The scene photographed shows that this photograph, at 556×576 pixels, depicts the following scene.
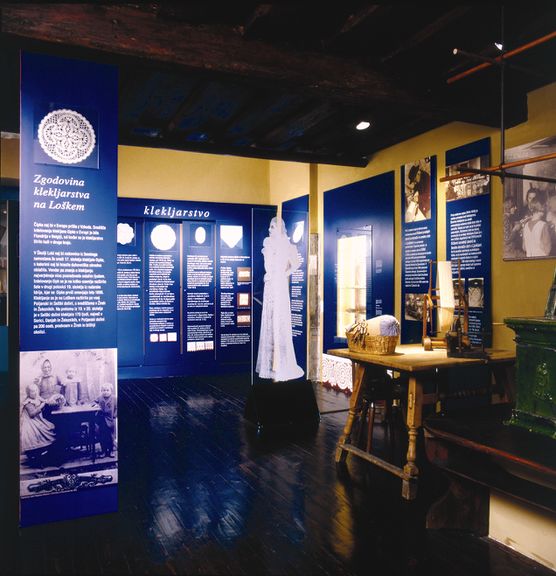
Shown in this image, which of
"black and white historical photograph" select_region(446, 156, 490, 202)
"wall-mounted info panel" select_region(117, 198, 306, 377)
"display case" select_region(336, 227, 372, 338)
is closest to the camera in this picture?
"black and white historical photograph" select_region(446, 156, 490, 202)

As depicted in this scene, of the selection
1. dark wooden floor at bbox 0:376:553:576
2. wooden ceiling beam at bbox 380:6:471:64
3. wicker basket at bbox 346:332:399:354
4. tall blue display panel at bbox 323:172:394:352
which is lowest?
dark wooden floor at bbox 0:376:553:576

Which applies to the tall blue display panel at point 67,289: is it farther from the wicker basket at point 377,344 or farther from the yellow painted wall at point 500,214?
the yellow painted wall at point 500,214

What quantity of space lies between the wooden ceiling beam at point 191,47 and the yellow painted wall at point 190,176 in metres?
4.83

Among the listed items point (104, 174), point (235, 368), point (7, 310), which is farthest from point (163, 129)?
point (7, 310)

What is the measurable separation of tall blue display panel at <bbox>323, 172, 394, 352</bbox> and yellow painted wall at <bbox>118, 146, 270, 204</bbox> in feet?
5.99

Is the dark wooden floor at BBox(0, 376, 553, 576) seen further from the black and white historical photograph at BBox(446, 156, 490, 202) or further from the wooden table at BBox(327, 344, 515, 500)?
the black and white historical photograph at BBox(446, 156, 490, 202)

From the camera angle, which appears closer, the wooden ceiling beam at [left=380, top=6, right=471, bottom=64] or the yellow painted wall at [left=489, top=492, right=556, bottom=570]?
the yellow painted wall at [left=489, top=492, right=556, bottom=570]

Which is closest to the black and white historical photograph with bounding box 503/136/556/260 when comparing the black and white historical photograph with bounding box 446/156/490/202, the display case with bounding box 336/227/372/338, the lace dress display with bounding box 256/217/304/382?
the black and white historical photograph with bounding box 446/156/490/202

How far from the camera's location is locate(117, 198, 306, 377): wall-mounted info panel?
8.02 meters

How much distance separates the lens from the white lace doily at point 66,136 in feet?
10.6

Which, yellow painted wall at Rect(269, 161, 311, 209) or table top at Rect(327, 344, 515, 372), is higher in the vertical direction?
yellow painted wall at Rect(269, 161, 311, 209)

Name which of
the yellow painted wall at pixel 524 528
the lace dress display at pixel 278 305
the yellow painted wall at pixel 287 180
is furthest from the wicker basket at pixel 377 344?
the yellow painted wall at pixel 287 180

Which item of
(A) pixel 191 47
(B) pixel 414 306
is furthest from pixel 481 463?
(A) pixel 191 47

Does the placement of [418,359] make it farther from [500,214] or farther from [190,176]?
[190,176]
